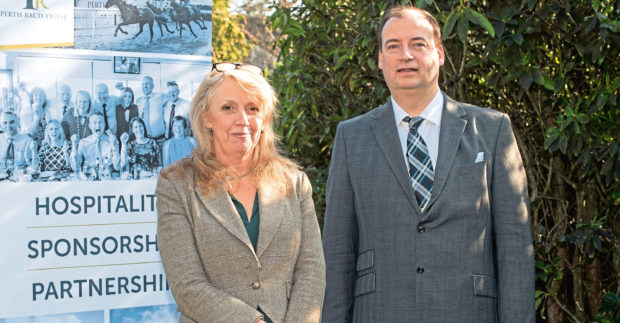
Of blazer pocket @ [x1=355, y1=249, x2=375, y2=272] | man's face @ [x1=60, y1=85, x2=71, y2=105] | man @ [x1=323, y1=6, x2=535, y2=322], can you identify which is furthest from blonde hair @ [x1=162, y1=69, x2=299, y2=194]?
man's face @ [x1=60, y1=85, x2=71, y2=105]

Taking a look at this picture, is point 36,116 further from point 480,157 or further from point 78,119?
point 480,157

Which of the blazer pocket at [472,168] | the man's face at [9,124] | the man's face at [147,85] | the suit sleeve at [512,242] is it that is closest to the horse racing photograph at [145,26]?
the man's face at [147,85]

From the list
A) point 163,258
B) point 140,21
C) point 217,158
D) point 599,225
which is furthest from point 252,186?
point 599,225

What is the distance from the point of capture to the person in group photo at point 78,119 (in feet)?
9.73

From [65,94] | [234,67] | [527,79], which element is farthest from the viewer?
[527,79]

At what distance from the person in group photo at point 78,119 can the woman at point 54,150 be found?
29mm

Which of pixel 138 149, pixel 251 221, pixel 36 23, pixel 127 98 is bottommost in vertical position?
pixel 251 221

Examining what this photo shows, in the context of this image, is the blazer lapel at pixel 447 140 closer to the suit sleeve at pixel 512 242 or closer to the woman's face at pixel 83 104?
the suit sleeve at pixel 512 242

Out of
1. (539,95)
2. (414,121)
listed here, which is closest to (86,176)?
(414,121)

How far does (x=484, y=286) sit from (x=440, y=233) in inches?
9.2

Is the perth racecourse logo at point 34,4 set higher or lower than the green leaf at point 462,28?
higher

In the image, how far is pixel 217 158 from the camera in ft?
8.33

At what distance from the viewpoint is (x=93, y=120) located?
3014mm

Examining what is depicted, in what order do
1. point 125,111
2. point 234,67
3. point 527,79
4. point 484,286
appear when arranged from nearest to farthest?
point 484,286 < point 234,67 < point 125,111 < point 527,79
